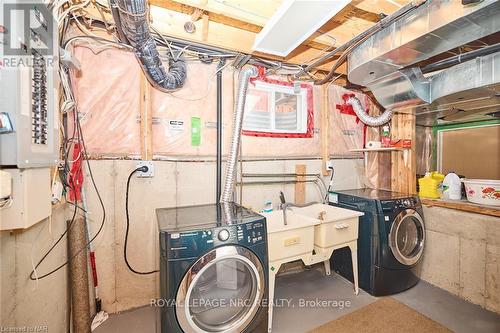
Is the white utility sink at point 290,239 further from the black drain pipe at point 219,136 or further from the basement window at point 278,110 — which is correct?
the basement window at point 278,110

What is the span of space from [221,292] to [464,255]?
235 centimetres

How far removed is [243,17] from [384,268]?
2479 millimetres

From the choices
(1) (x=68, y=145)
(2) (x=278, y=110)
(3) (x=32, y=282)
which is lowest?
(3) (x=32, y=282)

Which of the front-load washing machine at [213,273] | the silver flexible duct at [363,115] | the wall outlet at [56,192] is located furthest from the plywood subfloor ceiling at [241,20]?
the front-load washing machine at [213,273]

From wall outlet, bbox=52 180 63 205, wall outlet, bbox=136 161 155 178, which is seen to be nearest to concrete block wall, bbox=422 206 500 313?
wall outlet, bbox=136 161 155 178

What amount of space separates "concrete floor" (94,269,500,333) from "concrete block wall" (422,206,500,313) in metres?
0.11

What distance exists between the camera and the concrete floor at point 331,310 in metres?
1.86

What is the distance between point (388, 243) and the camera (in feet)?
7.33

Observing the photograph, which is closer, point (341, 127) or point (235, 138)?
point (235, 138)

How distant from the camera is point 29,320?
4.00 ft

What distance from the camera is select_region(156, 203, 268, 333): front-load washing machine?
1373 mm

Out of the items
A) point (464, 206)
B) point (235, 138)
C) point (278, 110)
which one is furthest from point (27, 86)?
point (464, 206)

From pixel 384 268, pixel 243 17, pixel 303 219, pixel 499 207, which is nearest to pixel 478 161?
pixel 499 207

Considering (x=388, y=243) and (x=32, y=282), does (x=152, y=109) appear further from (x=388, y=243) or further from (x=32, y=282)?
(x=388, y=243)
